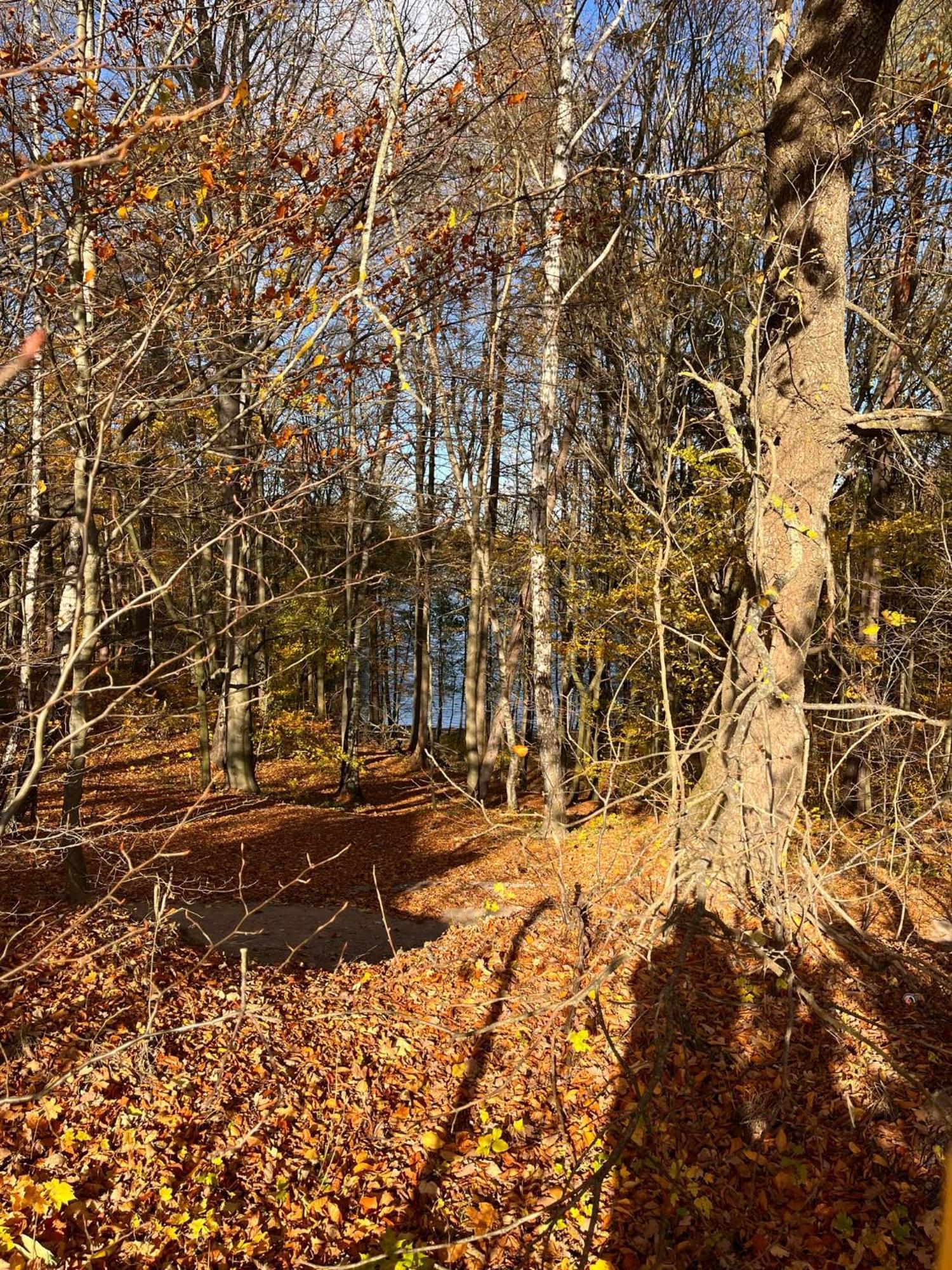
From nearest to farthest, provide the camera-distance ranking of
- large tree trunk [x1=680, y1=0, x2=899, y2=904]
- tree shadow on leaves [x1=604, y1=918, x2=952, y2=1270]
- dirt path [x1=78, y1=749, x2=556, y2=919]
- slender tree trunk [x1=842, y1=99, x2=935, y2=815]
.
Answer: tree shadow on leaves [x1=604, y1=918, x2=952, y2=1270] → large tree trunk [x1=680, y1=0, x2=899, y2=904] → dirt path [x1=78, y1=749, x2=556, y2=919] → slender tree trunk [x1=842, y1=99, x2=935, y2=815]

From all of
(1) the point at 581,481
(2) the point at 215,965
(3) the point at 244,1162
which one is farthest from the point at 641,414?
(3) the point at 244,1162

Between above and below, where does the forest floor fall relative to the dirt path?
above

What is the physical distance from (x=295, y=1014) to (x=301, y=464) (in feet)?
11.5

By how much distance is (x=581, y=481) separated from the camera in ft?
46.4

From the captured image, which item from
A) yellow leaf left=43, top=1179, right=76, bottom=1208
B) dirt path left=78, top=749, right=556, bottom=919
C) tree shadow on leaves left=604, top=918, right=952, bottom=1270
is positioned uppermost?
yellow leaf left=43, top=1179, right=76, bottom=1208

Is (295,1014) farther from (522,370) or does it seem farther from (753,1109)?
(522,370)

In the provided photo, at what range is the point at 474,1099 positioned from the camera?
4.13 meters

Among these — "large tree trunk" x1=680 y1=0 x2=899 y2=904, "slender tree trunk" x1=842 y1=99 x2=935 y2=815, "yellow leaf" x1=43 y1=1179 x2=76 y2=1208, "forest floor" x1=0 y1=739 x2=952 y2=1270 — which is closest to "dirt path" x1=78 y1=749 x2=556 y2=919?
"forest floor" x1=0 y1=739 x2=952 y2=1270

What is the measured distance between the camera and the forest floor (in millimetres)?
3146

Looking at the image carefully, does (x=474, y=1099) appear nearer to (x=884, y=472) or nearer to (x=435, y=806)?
(x=435, y=806)

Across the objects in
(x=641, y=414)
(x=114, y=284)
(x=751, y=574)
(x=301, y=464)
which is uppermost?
(x=641, y=414)

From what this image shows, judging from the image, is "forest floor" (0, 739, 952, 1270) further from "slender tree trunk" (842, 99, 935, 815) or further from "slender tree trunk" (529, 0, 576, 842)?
"slender tree trunk" (842, 99, 935, 815)

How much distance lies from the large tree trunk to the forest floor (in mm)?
1030

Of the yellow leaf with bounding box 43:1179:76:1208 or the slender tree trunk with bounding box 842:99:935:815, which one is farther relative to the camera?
the slender tree trunk with bounding box 842:99:935:815
